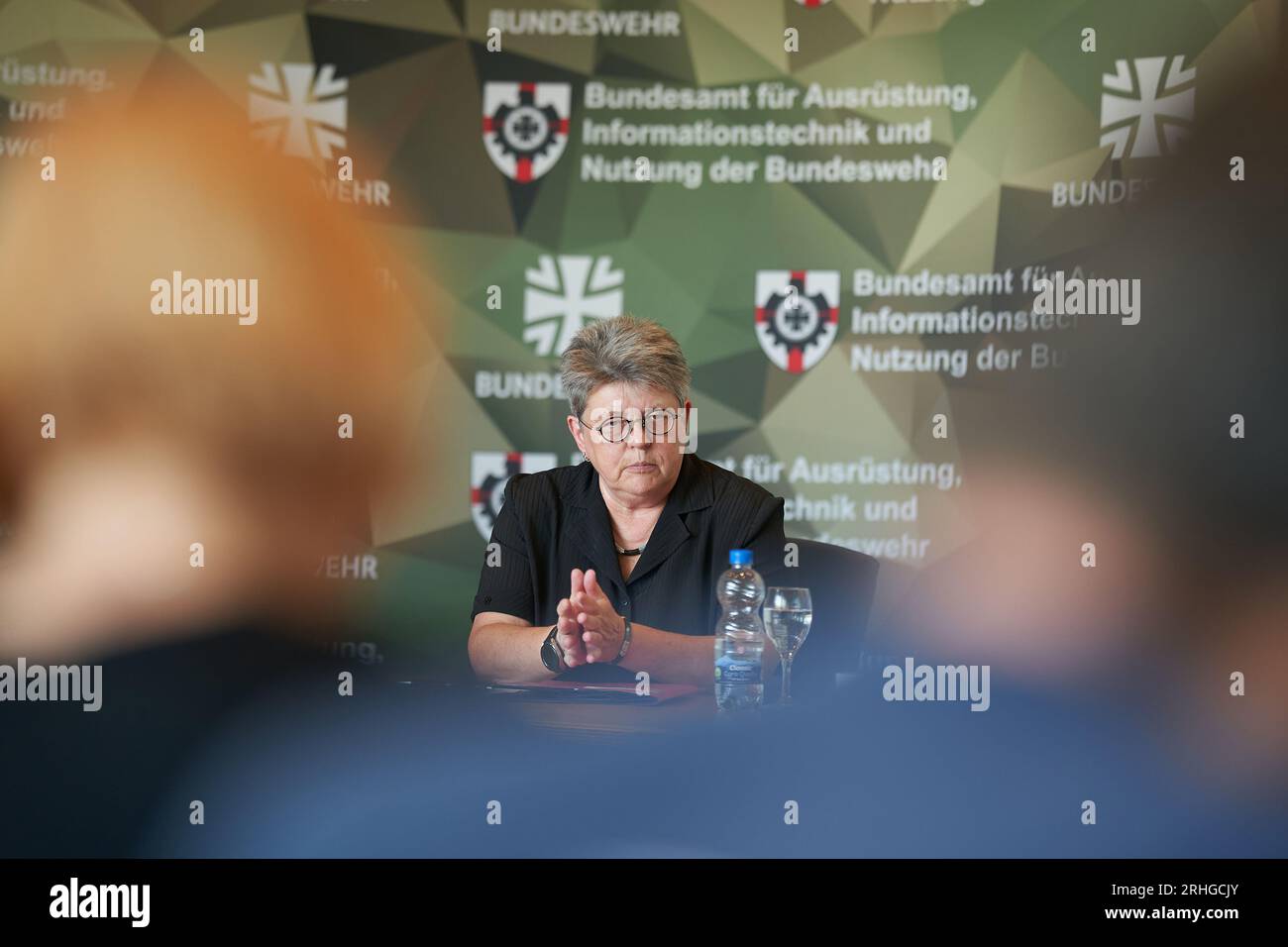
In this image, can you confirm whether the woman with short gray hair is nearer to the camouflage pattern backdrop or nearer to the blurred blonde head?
the camouflage pattern backdrop

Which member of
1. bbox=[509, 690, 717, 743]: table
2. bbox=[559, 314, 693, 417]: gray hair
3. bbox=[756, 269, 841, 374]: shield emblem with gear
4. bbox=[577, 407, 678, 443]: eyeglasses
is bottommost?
bbox=[509, 690, 717, 743]: table

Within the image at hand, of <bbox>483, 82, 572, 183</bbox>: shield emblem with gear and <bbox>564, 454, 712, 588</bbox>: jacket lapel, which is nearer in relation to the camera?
<bbox>564, 454, 712, 588</bbox>: jacket lapel

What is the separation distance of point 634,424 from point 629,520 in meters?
0.25

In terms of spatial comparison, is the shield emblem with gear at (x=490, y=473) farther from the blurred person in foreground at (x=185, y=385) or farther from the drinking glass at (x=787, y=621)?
the drinking glass at (x=787, y=621)

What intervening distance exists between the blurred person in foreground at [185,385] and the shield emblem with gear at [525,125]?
540 millimetres

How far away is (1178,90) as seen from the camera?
3.91 metres

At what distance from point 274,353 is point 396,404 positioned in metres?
0.45

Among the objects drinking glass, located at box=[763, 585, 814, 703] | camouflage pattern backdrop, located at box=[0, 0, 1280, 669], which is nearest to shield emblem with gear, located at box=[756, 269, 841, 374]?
camouflage pattern backdrop, located at box=[0, 0, 1280, 669]

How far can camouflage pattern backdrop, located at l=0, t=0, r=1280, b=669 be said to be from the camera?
13.1 feet

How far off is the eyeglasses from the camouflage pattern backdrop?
4.44ft

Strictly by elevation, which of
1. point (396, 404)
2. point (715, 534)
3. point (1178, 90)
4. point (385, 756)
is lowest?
point (385, 756)

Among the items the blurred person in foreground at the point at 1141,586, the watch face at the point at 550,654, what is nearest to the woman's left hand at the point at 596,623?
the watch face at the point at 550,654
